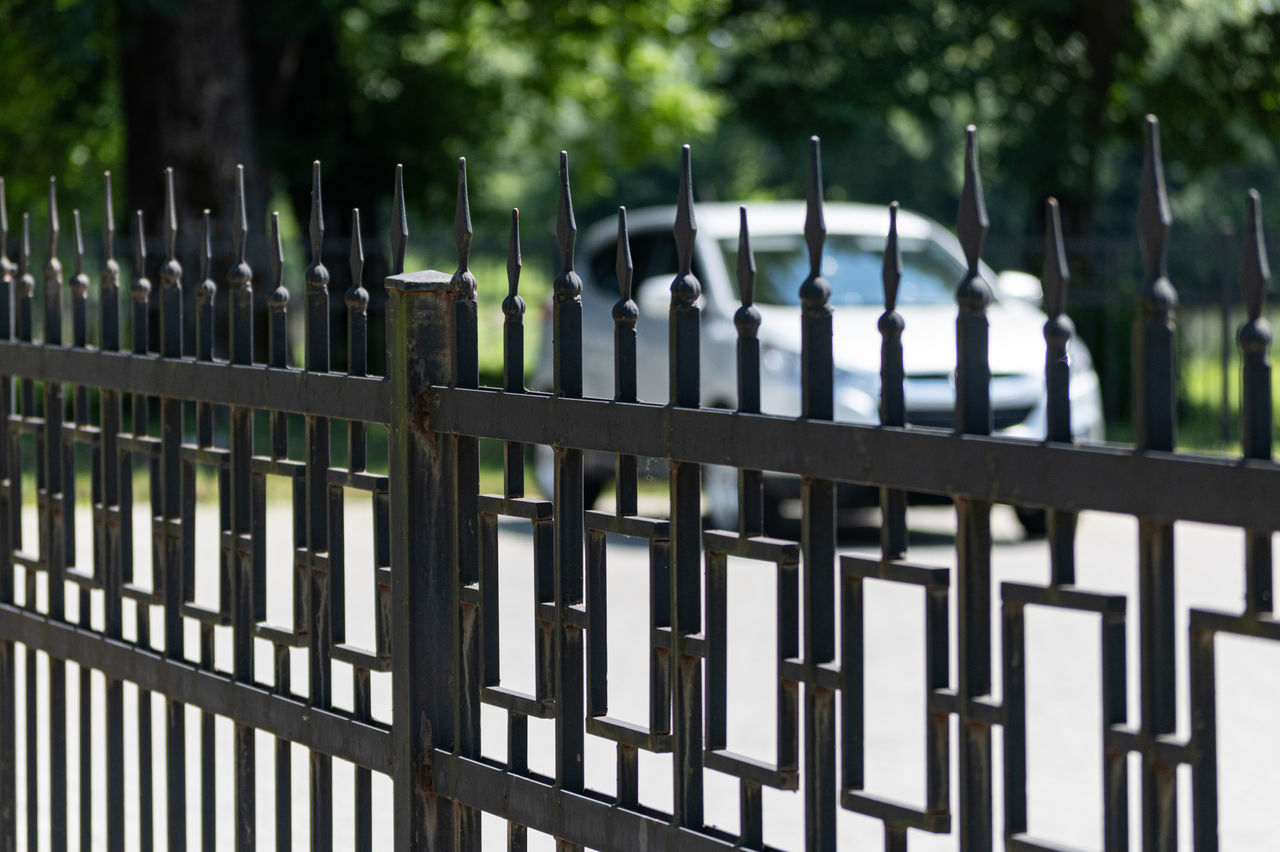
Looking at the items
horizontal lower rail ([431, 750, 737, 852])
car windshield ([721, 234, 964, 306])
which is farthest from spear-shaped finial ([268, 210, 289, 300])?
car windshield ([721, 234, 964, 306])

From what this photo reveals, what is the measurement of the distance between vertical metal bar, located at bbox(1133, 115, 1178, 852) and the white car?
7.03 metres

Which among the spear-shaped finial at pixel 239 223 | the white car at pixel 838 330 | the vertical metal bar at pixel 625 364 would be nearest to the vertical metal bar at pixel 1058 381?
the vertical metal bar at pixel 625 364

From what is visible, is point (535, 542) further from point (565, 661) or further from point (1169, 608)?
point (1169, 608)

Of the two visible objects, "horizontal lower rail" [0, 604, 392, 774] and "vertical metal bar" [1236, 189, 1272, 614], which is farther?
"horizontal lower rail" [0, 604, 392, 774]

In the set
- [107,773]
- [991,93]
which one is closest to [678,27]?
[991,93]

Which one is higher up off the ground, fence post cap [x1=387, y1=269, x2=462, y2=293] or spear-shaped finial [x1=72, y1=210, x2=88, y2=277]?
spear-shaped finial [x1=72, y1=210, x2=88, y2=277]

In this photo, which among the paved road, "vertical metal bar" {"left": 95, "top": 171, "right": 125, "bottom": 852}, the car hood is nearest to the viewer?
"vertical metal bar" {"left": 95, "top": 171, "right": 125, "bottom": 852}

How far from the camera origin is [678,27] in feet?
94.5

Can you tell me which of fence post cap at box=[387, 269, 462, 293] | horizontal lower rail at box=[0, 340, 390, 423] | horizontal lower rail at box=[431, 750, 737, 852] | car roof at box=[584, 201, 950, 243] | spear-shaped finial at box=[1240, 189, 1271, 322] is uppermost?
car roof at box=[584, 201, 950, 243]

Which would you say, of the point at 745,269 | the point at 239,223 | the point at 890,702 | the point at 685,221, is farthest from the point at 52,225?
the point at 890,702

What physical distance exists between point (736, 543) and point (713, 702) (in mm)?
219

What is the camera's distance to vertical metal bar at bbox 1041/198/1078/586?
1.86 metres

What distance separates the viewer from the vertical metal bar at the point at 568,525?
8.14 ft

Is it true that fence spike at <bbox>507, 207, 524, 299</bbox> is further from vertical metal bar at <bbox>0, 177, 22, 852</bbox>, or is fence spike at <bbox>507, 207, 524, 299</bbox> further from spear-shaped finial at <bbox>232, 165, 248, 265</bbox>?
vertical metal bar at <bbox>0, 177, 22, 852</bbox>
